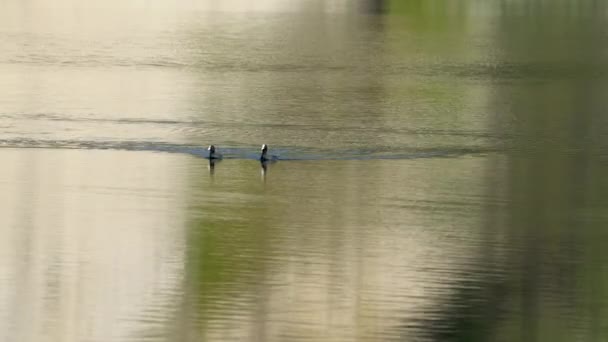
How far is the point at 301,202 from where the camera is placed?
3884 cm

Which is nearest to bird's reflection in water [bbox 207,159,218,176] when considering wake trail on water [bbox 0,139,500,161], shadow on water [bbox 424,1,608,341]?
wake trail on water [bbox 0,139,500,161]

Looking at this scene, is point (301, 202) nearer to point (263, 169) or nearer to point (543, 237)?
point (263, 169)

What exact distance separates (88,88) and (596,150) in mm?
24139

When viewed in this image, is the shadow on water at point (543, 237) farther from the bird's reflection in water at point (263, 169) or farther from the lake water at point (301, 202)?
the bird's reflection in water at point (263, 169)

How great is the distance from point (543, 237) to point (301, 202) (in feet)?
19.2

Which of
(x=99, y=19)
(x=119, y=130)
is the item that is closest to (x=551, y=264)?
(x=119, y=130)

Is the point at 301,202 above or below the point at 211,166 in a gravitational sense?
below

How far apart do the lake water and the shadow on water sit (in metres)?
0.08

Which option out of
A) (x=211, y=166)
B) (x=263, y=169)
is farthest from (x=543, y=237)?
(x=211, y=166)

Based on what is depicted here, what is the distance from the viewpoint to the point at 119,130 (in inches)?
2041

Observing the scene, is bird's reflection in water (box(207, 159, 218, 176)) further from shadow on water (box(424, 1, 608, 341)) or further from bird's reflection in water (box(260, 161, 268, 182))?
shadow on water (box(424, 1, 608, 341))

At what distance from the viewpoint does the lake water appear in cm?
2773

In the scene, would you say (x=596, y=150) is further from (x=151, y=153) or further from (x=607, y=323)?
(x=607, y=323)

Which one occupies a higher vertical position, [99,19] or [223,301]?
[99,19]
